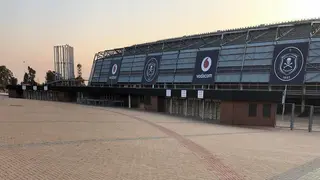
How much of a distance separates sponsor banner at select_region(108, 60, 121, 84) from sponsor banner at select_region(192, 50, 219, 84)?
18895 mm

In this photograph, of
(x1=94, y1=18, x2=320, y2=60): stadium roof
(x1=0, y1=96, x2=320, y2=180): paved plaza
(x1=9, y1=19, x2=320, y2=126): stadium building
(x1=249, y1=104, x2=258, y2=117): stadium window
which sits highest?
(x1=94, y1=18, x2=320, y2=60): stadium roof

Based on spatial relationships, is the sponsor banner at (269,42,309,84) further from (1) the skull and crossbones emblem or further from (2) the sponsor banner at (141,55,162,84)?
(2) the sponsor banner at (141,55,162,84)

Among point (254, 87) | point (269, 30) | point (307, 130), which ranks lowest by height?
point (307, 130)

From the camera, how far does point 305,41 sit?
40781 millimetres

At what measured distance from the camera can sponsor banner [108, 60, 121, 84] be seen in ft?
214

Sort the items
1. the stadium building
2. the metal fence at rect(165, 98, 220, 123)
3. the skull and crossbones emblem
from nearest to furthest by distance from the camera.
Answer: the stadium building, the metal fence at rect(165, 98, 220, 123), the skull and crossbones emblem

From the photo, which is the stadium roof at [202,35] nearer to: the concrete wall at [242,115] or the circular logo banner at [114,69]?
the circular logo banner at [114,69]

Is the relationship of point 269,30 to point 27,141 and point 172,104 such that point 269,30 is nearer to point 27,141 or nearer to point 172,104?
point 172,104

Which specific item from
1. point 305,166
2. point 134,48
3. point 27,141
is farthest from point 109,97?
point 305,166

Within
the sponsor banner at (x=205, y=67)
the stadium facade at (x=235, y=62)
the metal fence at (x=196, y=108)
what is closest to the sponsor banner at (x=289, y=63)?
the stadium facade at (x=235, y=62)

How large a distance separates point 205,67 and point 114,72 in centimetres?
2191

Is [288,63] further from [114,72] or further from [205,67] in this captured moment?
[114,72]

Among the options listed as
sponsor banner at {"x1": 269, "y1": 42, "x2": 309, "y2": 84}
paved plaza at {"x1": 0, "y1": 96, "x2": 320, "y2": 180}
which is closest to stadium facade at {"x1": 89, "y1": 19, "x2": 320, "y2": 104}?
sponsor banner at {"x1": 269, "y1": 42, "x2": 309, "y2": 84}

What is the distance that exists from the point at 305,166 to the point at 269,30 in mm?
39964
